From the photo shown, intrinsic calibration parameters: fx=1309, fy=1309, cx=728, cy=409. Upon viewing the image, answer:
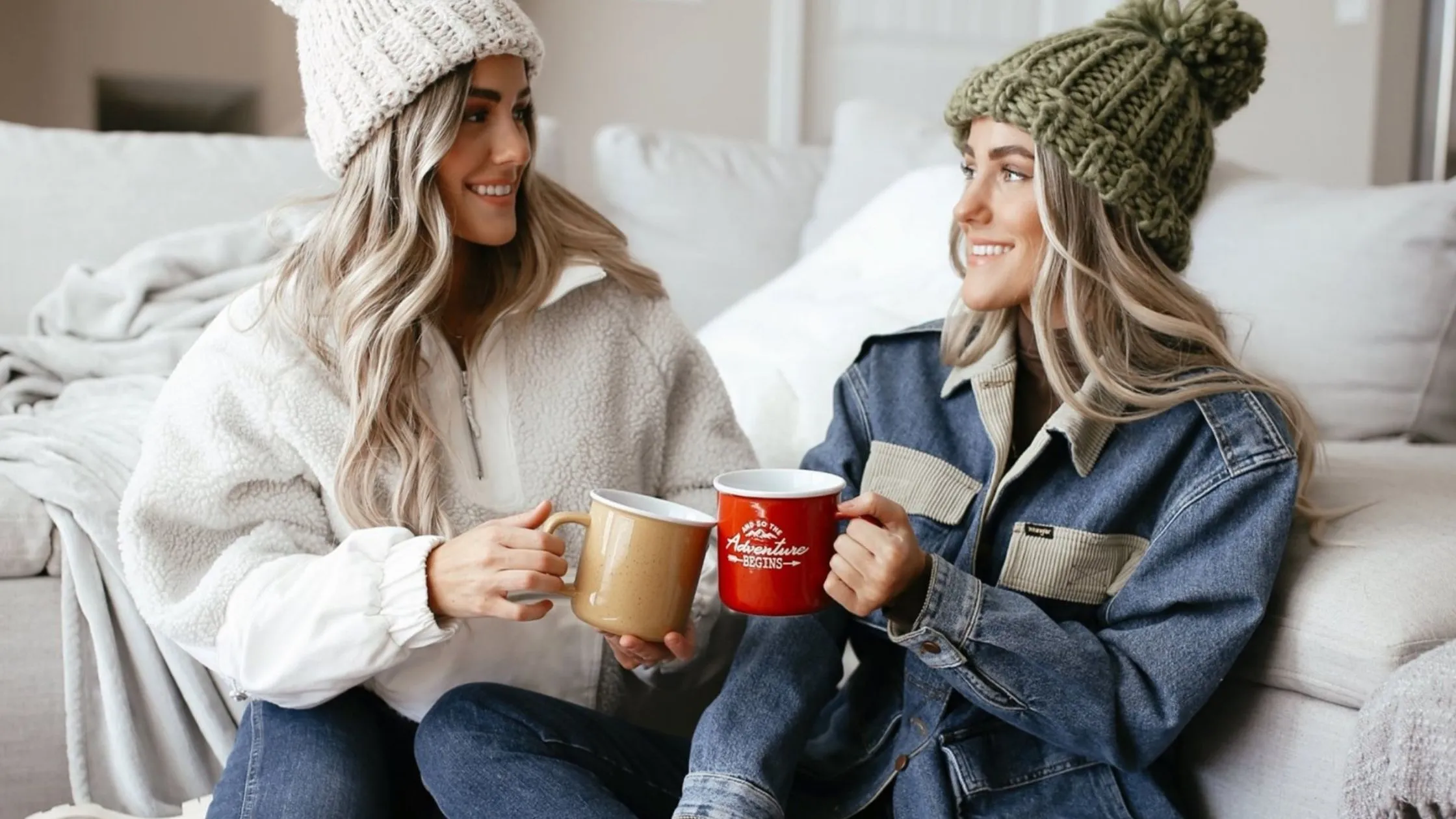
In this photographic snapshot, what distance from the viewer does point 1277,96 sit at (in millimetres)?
3168

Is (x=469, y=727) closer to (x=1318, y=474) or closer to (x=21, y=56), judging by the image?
(x=1318, y=474)

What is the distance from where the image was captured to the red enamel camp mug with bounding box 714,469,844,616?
3.26 feet

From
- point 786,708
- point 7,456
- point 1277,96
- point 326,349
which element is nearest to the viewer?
point 786,708

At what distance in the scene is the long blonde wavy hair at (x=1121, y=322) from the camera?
1.16 metres

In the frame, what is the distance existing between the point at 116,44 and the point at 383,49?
2.66 metres

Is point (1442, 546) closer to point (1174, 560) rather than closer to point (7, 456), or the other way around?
point (1174, 560)

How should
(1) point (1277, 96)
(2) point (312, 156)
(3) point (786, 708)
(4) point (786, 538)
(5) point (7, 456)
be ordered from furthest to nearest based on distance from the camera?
1. (1) point (1277, 96)
2. (2) point (312, 156)
3. (5) point (7, 456)
4. (3) point (786, 708)
5. (4) point (786, 538)

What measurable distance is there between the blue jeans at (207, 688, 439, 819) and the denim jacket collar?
640mm

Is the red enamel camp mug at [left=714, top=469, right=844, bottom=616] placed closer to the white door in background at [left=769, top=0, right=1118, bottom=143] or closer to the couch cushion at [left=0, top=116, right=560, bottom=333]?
the couch cushion at [left=0, top=116, right=560, bottom=333]

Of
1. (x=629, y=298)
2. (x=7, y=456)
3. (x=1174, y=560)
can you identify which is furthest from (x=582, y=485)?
(x=7, y=456)

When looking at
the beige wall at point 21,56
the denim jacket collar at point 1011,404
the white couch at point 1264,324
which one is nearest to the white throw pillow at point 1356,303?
the white couch at point 1264,324

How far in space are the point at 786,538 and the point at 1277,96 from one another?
2665 millimetres

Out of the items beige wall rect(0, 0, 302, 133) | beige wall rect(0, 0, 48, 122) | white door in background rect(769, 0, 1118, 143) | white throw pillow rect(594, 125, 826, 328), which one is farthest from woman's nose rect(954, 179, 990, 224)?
beige wall rect(0, 0, 48, 122)

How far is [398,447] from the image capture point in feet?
3.96
